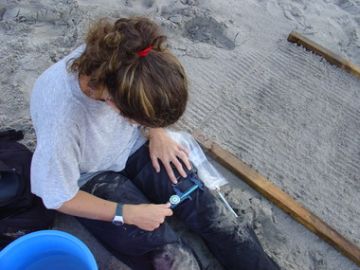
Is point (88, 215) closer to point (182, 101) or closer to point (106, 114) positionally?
point (106, 114)

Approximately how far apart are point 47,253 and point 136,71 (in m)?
0.80

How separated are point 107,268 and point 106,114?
2.44 ft

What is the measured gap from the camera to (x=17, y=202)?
1600mm

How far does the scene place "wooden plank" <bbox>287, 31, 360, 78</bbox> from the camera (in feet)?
9.12

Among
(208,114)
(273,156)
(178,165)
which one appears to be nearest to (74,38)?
(208,114)

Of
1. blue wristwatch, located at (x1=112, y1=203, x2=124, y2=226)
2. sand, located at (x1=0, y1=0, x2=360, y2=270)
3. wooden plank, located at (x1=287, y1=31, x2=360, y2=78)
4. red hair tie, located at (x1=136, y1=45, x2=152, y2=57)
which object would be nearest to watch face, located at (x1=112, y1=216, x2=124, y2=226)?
blue wristwatch, located at (x1=112, y1=203, x2=124, y2=226)

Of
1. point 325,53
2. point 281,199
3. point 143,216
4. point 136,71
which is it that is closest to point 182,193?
point 143,216

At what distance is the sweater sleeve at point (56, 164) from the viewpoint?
124cm

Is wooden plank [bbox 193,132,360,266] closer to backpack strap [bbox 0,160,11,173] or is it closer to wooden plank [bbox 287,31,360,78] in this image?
backpack strap [bbox 0,160,11,173]

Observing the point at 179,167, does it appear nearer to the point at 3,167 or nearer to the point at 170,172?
the point at 170,172

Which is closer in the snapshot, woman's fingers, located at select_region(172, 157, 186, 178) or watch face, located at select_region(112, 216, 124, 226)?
watch face, located at select_region(112, 216, 124, 226)

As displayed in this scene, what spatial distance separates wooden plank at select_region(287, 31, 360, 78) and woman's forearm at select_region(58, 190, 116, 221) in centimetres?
204

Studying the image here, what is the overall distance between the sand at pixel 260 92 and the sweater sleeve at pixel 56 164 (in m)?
0.55

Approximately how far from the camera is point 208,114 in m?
2.39
